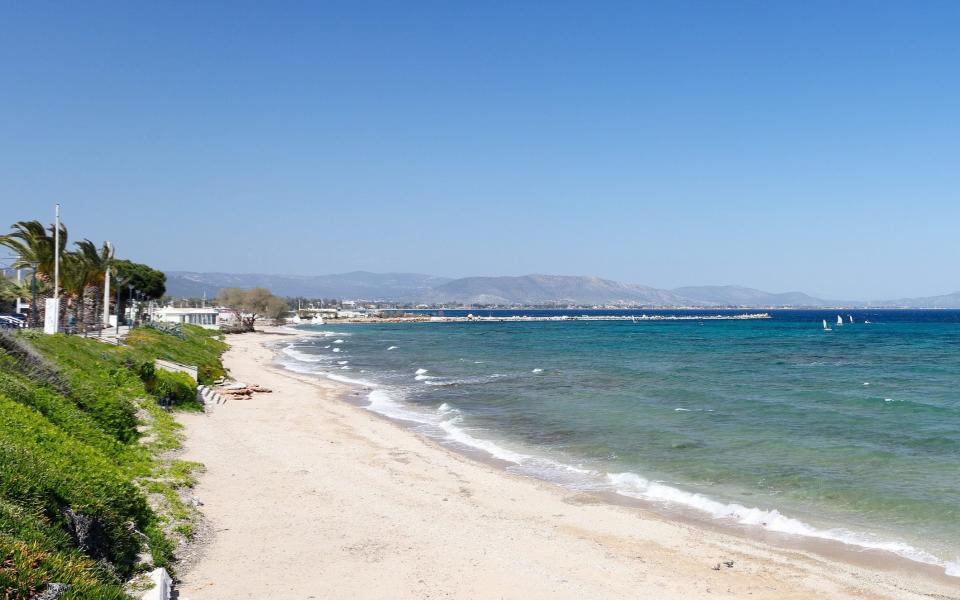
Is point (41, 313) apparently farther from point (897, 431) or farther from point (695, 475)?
point (897, 431)

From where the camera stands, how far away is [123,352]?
29.5 m

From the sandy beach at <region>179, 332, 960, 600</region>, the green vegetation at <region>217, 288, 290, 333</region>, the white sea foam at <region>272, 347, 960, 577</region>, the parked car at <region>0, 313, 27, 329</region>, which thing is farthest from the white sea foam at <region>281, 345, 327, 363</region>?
Answer: the green vegetation at <region>217, 288, 290, 333</region>

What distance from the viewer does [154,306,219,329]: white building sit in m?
91.1

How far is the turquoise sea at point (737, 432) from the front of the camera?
50.6ft

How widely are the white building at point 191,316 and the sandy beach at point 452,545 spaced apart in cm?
7579

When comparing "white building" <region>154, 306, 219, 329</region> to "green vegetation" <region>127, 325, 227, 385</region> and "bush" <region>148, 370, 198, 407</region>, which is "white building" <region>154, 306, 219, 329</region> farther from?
"bush" <region>148, 370, 198, 407</region>

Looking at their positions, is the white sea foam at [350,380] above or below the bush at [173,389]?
below

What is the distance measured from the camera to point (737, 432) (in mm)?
24031

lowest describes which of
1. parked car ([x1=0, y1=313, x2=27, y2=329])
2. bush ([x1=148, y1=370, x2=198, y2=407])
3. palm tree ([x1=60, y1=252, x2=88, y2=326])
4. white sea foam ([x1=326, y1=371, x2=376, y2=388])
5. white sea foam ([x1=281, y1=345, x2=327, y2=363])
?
white sea foam ([x1=281, y1=345, x2=327, y2=363])

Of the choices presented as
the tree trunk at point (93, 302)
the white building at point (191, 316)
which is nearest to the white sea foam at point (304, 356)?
the tree trunk at point (93, 302)

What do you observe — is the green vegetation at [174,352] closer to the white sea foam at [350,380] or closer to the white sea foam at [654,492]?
the white sea foam at [350,380]

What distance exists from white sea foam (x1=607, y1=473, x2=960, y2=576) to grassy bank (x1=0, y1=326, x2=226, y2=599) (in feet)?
35.3

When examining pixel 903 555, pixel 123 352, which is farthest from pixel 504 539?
pixel 123 352

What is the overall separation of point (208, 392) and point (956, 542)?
91.7ft
